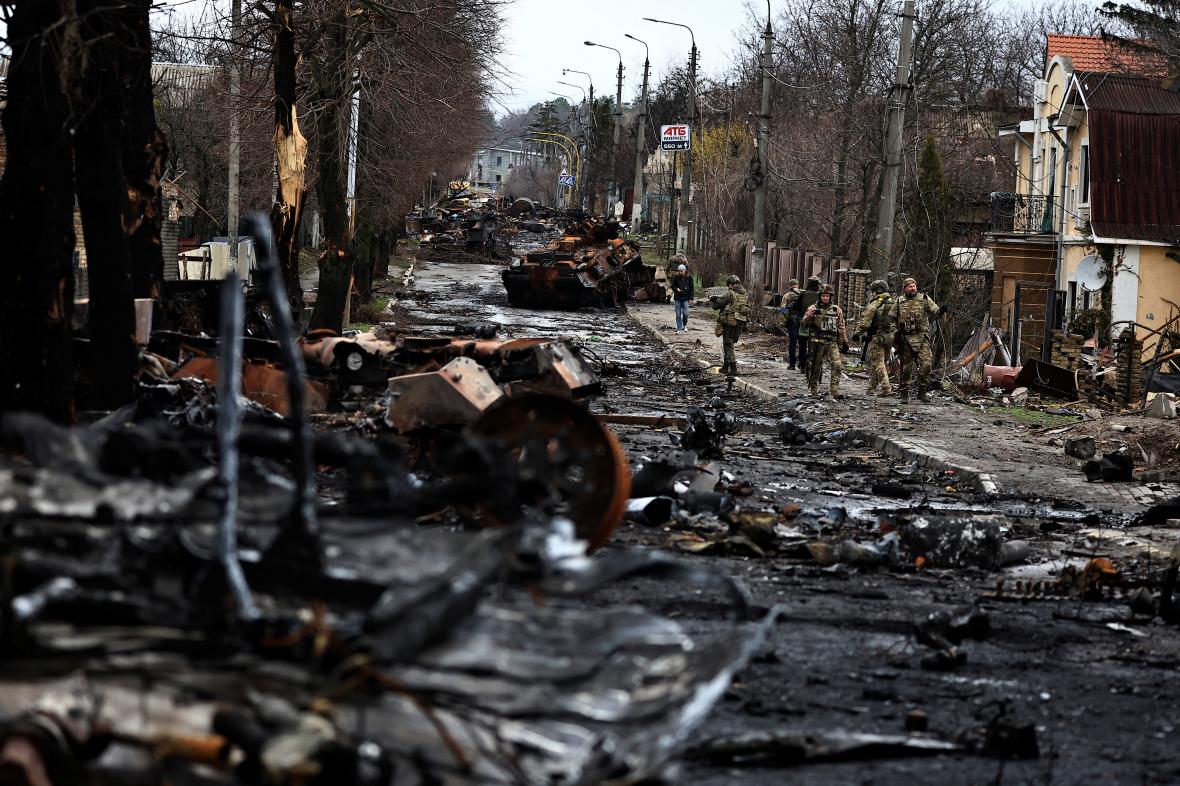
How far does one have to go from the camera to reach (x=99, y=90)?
37.7 feet

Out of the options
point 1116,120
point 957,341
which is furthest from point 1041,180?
point 957,341

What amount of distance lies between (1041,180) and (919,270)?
35.0ft

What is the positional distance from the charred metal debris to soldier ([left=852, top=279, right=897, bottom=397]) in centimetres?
1837

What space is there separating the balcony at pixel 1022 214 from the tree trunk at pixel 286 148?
22775mm

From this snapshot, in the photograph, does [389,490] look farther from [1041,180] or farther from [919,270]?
[1041,180]

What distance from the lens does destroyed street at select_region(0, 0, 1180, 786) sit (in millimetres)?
3189

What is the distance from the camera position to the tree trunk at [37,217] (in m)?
10.2

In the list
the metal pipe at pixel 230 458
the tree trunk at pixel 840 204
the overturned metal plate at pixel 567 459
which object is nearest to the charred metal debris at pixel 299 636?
the metal pipe at pixel 230 458

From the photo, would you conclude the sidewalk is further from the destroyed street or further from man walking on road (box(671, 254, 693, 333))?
man walking on road (box(671, 254, 693, 333))

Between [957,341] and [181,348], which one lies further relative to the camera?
[957,341]

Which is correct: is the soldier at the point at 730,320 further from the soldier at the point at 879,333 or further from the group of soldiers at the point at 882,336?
the soldier at the point at 879,333

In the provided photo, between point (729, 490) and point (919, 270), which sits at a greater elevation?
point (919, 270)

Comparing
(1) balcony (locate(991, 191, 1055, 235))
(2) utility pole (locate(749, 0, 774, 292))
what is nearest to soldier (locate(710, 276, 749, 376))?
(2) utility pole (locate(749, 0, 774, 292))

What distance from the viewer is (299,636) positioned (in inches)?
125
